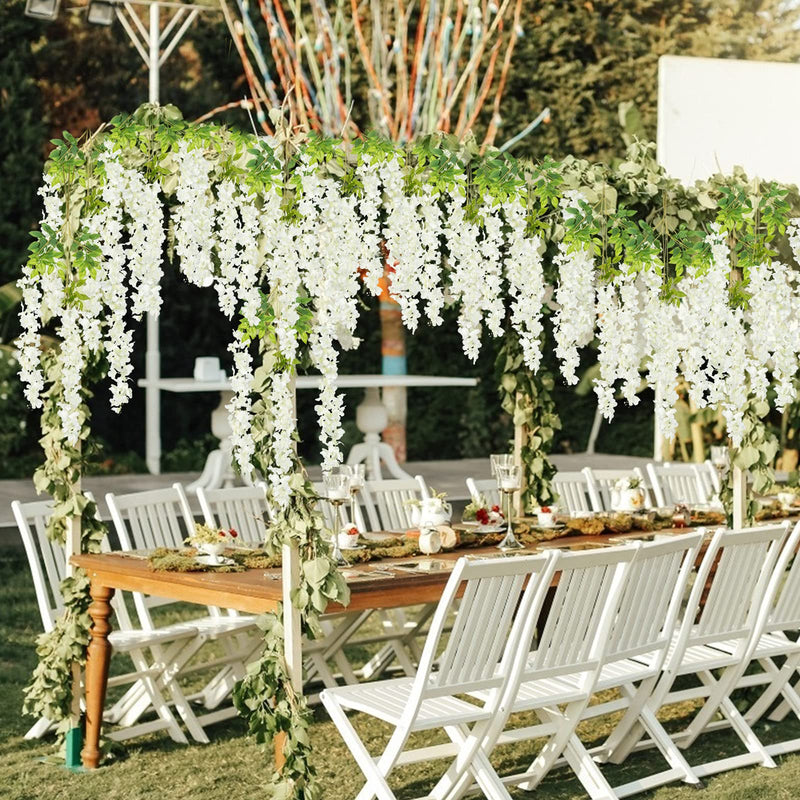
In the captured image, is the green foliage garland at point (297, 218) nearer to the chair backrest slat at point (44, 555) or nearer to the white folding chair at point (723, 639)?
the chair backrest slat at point (44, 555)

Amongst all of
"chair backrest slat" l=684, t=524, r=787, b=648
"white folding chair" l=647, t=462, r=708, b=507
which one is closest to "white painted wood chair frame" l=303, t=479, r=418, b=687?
"chair backrest slat" l=684, t=524, r=787, b=648

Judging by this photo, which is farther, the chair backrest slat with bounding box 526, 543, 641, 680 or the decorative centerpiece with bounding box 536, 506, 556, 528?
the decorative centerpiece with bounding box 536, 506, 556, 528

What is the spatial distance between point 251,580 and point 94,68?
11.6 metres

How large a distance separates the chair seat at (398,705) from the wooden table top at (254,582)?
29 cm

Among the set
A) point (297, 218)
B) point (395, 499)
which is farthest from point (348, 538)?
point (395, 499)

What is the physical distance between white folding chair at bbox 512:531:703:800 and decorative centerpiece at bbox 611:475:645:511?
169 centimetres

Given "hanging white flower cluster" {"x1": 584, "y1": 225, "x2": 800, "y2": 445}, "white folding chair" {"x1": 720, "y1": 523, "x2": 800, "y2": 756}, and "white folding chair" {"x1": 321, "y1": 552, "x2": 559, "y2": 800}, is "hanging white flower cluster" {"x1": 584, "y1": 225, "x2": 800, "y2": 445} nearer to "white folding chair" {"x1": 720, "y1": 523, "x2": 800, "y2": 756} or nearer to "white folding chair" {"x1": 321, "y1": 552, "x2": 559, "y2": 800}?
"white folding chair" {"x1": 720, "y1": 523, "x2": 800, "y2": 756}

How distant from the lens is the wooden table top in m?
4.79

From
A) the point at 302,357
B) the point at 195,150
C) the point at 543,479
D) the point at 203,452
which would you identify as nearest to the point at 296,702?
the point at 302,357

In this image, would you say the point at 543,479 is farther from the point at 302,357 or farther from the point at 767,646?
the point at 302,357

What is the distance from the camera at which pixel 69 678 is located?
5.37 metres

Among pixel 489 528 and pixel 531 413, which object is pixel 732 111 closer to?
pixel 531 413

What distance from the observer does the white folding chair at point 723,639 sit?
5.18 meters

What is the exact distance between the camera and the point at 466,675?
4465mm
